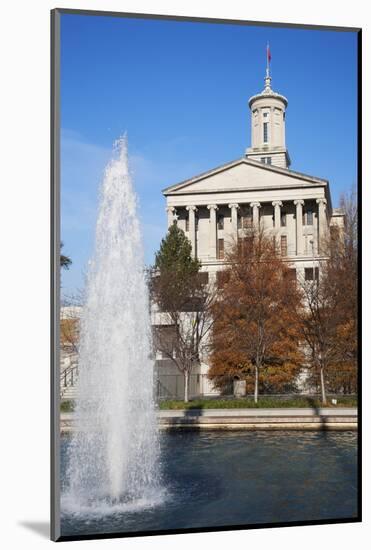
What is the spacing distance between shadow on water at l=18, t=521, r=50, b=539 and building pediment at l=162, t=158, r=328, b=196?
74.6ft

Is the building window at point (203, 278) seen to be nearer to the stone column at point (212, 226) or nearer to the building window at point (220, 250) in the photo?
the building window at point (220, 250)

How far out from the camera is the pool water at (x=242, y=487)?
746cm

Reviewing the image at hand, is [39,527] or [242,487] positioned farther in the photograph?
[242,487]

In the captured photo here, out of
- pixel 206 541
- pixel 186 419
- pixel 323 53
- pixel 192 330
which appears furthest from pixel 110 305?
pixel 192 330

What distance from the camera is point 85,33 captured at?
748cm

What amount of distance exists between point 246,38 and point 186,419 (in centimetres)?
817

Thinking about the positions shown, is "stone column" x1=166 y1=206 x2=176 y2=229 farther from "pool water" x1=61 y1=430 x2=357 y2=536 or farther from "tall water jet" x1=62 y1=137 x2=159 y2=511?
"tall water jet" x1=62 y1=137 x2=159 y2=511

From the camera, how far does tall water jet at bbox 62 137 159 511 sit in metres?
8.37

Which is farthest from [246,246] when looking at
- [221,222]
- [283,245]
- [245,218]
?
[221,222]

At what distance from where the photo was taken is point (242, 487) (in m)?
8.88

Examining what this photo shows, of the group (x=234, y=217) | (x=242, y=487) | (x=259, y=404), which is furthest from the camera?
(x=234, y=217)

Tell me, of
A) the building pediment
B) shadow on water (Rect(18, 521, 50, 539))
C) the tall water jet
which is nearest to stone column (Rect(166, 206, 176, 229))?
the building pediment

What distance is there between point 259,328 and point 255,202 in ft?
33.5

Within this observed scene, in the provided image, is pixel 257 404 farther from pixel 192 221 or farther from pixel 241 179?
pixel 241 179
